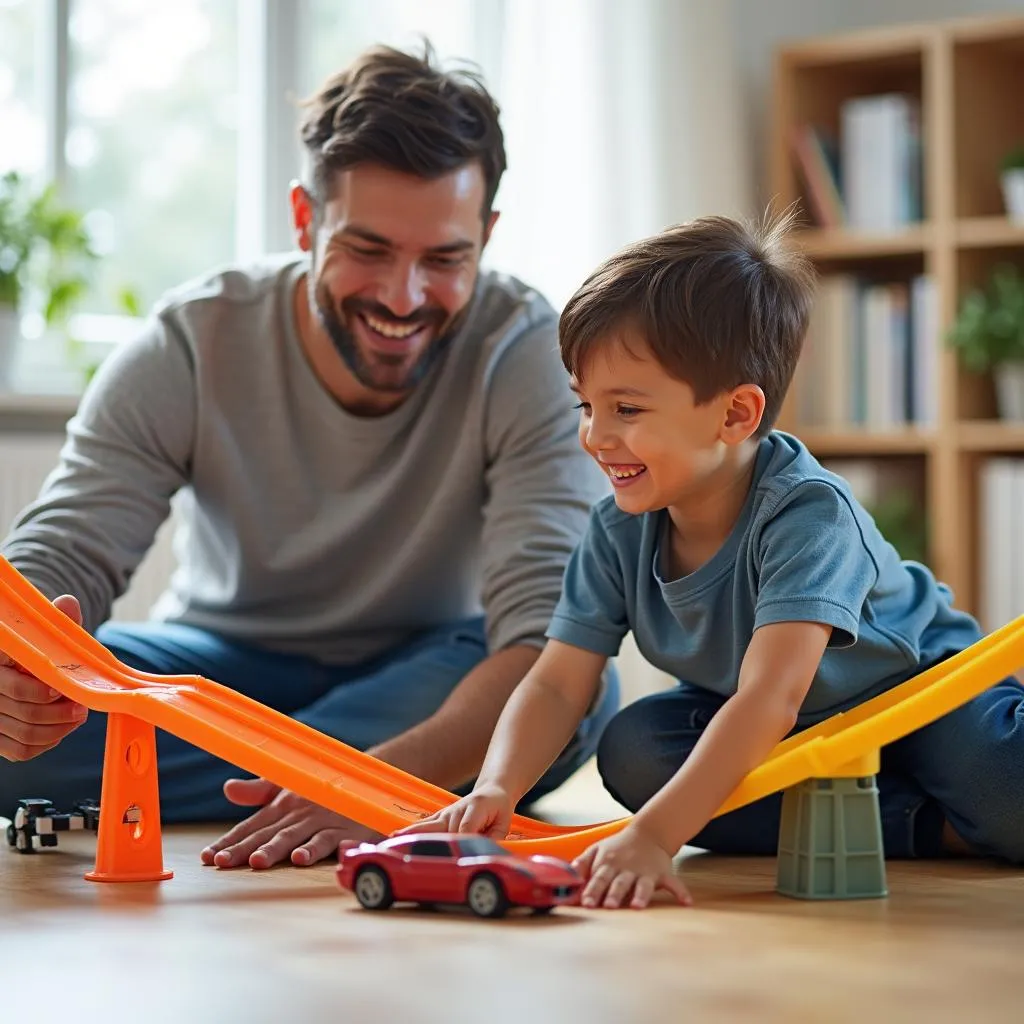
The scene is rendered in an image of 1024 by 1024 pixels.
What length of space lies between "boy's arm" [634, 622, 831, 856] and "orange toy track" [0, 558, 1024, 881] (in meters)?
0.02

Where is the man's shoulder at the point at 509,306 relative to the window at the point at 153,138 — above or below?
below

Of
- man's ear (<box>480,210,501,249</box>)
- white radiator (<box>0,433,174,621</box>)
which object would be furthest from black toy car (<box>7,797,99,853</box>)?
white radiator (<box>0,433,174,621</box>)

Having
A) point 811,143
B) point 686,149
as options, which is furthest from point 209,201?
point 811,143

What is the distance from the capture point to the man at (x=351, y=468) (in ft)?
5.59

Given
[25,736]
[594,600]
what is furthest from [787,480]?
[25,736]

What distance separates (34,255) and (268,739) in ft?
5.17

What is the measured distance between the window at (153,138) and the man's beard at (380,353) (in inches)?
45.9

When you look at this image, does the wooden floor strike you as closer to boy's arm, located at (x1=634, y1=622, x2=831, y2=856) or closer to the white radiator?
boy's arm, located at (x1=634, y1=622, x2=831, y2=856)

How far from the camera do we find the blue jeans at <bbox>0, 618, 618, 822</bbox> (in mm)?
1692

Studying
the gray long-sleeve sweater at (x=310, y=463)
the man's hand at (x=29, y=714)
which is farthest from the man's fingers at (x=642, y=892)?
the gray long-sleeve sweater at (x=310, y=463)

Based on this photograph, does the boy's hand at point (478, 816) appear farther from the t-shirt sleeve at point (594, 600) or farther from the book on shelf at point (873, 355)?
the book on shelf at point (873, 355)

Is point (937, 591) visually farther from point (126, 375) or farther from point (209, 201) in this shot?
point (209, 201)

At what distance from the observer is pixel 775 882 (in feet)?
4.47

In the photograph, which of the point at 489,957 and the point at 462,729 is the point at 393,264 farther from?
the point at 489,957
